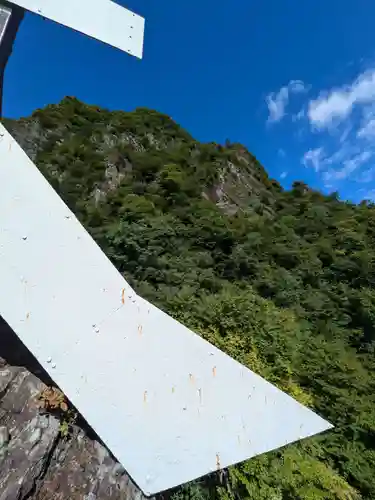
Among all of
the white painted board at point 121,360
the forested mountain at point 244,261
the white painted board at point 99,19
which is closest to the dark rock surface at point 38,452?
the white painted board at point 121,360

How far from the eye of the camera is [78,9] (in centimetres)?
126

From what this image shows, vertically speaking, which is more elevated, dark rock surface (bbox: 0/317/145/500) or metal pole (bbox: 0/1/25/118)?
metal pole (bbox: 0/1/25/118)

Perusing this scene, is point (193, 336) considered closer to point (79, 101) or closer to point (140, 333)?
point (140, 333)

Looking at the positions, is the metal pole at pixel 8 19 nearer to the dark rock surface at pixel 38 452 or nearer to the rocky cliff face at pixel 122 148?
the dark rock surface at pixel 38 452

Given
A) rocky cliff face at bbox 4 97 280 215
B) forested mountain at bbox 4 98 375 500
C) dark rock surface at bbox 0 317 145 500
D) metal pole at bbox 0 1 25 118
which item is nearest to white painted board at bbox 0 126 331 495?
metal pole at bbox 0 1 25 118

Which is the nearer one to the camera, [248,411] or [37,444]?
[248,411]

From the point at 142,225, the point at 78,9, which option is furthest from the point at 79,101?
the point at 78,9

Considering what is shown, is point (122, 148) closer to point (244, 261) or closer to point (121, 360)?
point (244, 261)

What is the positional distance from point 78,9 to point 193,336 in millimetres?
1226

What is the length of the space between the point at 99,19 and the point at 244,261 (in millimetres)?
5483

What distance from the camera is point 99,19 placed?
1.28m

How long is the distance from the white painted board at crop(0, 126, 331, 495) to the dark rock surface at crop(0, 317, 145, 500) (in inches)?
31.9

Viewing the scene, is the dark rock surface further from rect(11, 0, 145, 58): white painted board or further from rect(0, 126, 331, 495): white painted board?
rect(11, 0, 145, 58): white painted board

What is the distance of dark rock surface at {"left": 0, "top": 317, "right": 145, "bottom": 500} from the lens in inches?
59.2
